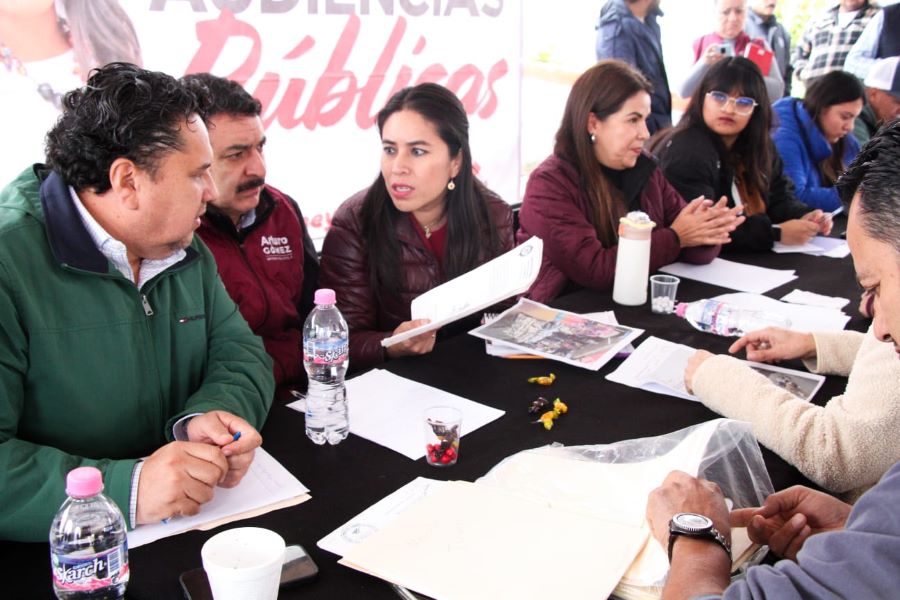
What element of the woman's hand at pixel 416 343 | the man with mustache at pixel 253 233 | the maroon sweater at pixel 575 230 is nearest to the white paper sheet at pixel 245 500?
the woman's hand at pixel 416 343

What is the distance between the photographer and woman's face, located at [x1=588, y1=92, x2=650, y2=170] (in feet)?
9.00

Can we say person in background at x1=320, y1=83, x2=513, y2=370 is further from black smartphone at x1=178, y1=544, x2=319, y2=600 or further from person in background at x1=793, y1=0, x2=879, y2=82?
person in background at x1=793, y1=0, x2=879, y2=82

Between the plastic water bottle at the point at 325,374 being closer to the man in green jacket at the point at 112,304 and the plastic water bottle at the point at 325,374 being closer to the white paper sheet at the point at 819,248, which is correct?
the man in green jacket at the point at 112,304

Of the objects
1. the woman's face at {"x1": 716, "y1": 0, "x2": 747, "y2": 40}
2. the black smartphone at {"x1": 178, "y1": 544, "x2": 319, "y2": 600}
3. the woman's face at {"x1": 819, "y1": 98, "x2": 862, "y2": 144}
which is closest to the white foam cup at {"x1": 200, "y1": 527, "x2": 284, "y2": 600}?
the black smartphone at {"x1": 178, "y1": 544, "x2": 319, "y2": 600}

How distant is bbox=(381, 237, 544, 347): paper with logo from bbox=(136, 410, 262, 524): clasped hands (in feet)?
1.95

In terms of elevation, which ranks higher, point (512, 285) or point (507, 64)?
point (507, 64)

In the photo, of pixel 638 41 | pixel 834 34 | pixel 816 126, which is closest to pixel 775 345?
pixel 816 126

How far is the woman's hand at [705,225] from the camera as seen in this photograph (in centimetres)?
265

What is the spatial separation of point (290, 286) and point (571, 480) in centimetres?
126

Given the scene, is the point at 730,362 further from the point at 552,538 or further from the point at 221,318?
the point at 221,318

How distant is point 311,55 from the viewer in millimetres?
3070

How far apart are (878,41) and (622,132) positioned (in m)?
3.92

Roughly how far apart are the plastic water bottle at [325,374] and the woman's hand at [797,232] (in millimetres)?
2080

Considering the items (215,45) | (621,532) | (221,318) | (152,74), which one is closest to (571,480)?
(621,532)
